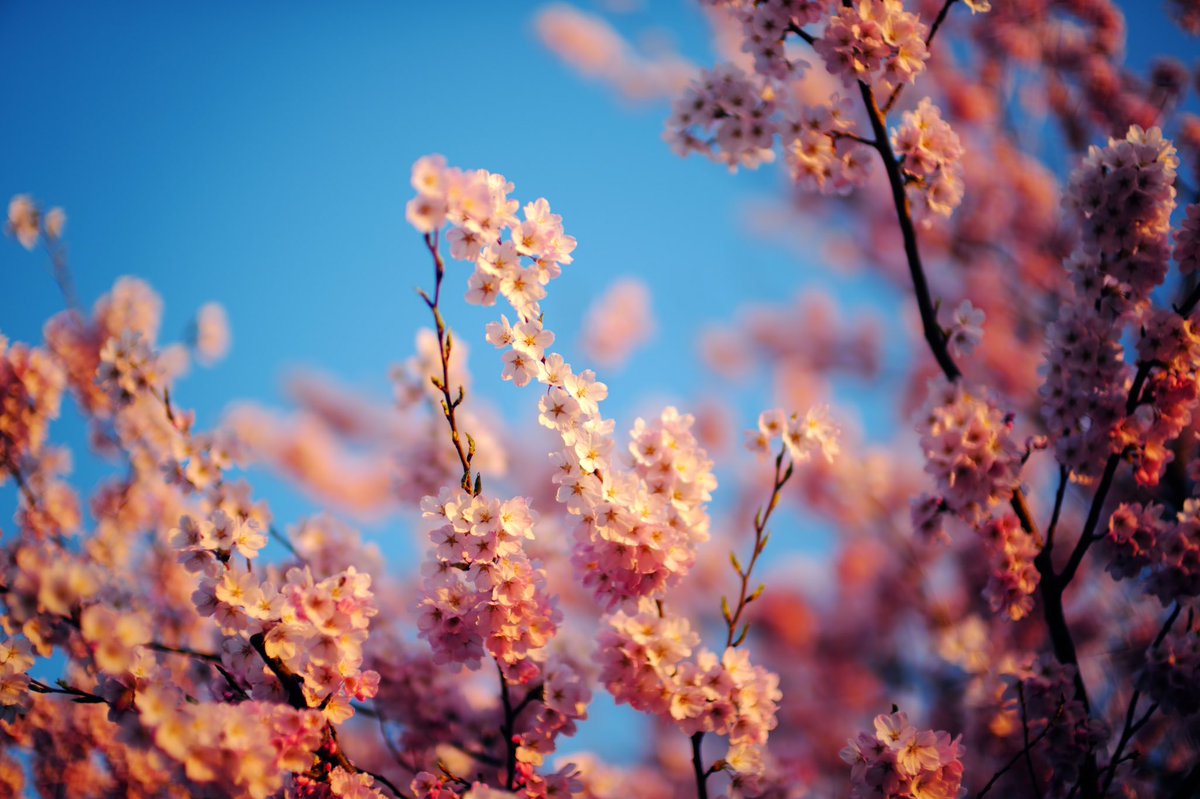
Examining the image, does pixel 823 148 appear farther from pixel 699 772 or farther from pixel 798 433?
pixel 699 772

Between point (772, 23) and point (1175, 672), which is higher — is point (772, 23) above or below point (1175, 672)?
above

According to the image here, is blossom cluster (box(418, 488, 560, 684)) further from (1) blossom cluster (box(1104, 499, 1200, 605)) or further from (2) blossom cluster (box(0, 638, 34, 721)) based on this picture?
(1) blossom cluster (box(1104, 499, 1200, 605))

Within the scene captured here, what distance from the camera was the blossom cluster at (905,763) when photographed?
1908 mm

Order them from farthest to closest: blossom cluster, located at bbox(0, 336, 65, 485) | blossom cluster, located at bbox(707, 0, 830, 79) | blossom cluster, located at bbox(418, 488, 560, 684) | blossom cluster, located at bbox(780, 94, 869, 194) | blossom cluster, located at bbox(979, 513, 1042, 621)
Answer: blossom cluster, located at bbox(0, 336, 65, 485) → blossom cluster, located at bbox(780, 94, 869, 194) → blossom cluster, located at bbox(707, 0, 830, 79) → blossom cluster, located at bbox(979, 513, 1042, 621) → blossom cluster, located at bbox(418, 488, 560, 684)

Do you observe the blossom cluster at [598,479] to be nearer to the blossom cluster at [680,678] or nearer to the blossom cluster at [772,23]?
the blossom cluster at [680,678]

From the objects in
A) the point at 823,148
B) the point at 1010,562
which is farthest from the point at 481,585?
the point at 823,148

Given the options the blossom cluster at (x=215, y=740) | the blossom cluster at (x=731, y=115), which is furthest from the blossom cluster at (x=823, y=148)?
the blossom cluster at (x=215, y=740)

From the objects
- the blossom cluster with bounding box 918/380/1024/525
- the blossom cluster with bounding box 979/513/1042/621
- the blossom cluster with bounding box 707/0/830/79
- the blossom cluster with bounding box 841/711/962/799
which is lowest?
the blossom cluster with bounding box 841/711/962/799

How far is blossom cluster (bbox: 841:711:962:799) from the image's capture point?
1.91 metres

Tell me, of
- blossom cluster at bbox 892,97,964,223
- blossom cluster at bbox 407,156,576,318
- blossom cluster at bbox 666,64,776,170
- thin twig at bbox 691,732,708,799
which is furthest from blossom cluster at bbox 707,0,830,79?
thin twig at bbox 691,732,708,799

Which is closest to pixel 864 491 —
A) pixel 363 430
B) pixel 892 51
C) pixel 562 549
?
pixel 562 549

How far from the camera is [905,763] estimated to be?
190cm

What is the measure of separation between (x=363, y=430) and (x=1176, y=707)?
1031cm

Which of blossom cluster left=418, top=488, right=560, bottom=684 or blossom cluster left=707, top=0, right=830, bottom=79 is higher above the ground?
blossom cluster left=707, top=0, right=830, bottom=79
